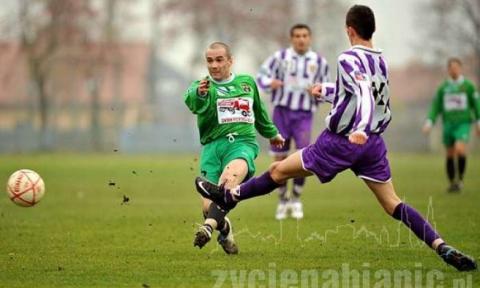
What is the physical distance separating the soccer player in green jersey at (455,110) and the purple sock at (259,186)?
11.1 m

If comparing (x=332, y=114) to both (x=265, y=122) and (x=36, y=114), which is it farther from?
(x=36, y=114)

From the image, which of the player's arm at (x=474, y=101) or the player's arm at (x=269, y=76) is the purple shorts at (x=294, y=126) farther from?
the player's arm at (x=474, y=101)

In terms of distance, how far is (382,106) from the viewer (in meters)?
9.67

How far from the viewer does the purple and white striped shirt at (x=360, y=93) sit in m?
9.30

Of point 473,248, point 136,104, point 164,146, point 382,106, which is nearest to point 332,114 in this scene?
point 382,106

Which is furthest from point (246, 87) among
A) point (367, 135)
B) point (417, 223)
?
point (417, 223)

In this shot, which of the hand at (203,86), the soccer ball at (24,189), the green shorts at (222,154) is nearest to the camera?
the hand at (203,86)

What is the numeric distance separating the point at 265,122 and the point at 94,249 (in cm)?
229

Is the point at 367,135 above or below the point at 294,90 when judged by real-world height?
below

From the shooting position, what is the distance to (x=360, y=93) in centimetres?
932

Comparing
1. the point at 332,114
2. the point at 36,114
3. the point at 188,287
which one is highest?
the point at 36,114

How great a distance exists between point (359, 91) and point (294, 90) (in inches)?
254

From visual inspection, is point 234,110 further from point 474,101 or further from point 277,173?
point 474,101

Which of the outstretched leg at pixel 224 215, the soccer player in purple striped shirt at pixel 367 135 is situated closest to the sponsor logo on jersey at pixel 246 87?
the outstretched leg at pixel 224 215
